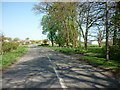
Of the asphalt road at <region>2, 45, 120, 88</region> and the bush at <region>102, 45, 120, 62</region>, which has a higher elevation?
the bush at <region>102, 45, 120, 62</region>

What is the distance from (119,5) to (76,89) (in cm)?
805

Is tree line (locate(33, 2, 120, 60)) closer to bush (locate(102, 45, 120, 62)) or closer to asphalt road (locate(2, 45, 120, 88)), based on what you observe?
bush (locate(102, 45, 120, 62))

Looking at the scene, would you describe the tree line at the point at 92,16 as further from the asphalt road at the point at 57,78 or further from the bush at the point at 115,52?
the asphalt road at the point at 57,78

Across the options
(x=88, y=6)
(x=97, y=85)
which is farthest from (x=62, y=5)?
(x=97, y=85)

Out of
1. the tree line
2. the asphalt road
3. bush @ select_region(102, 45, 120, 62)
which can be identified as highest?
the tree line

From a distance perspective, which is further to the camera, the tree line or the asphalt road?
the tree line

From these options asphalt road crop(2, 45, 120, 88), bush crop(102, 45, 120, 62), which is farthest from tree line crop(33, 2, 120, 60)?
asphalt road crop(2, 45, 120, 88)

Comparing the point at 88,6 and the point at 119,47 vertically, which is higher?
the point at 88,6

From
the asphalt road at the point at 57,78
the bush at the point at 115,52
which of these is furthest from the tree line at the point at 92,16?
the asphalt road at the point at 57,78

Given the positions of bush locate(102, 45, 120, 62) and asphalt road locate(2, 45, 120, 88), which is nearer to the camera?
asphalt road locate(2, 45, 120, 88)

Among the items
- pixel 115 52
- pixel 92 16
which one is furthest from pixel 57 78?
pixel 92 16

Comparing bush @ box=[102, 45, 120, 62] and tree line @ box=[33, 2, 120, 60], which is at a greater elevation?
tree line @ box=[33, 2, 120, 60]

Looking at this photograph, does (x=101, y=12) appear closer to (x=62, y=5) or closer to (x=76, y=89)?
(x=62, y=5)

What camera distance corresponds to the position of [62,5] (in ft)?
63.5
